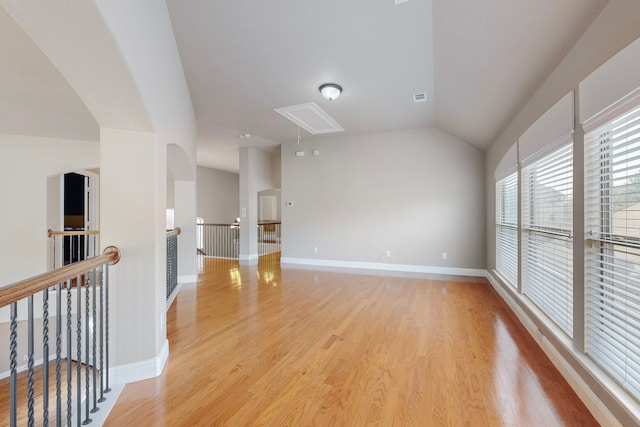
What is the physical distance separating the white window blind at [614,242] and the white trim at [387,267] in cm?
364

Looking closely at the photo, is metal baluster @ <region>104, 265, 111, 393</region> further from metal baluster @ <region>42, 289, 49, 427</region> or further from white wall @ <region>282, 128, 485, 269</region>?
white wall @ <region>282, 128, 485, 269</region>

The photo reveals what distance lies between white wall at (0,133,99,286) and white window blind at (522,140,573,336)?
672 cm

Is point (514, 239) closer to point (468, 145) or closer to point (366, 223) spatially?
point (468, 145)

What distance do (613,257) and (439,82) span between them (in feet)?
8.60

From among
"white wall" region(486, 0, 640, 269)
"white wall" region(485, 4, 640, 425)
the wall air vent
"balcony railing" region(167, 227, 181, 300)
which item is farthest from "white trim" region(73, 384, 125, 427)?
the wall air vent

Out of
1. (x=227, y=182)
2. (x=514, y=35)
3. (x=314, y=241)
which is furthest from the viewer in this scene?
(x=227, y=182)

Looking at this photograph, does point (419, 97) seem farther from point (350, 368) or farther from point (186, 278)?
point (186, 278)

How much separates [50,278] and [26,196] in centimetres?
492

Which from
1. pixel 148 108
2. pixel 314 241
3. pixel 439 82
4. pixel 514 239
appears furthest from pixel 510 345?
pixel 314 241

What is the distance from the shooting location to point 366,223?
6121 millimetres

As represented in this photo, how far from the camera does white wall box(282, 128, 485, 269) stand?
214 inches

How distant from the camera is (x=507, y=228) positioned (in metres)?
4.09

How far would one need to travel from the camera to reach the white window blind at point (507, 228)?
12.3 feet

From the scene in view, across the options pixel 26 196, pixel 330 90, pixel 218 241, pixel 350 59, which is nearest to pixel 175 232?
pixel 26 196
